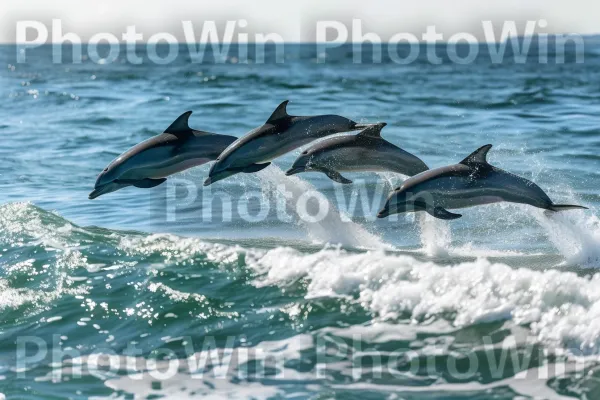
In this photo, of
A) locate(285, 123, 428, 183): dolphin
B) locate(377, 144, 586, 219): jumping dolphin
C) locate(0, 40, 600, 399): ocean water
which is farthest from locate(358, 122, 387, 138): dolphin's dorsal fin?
locate(0, 40, 600, 399): ocean water

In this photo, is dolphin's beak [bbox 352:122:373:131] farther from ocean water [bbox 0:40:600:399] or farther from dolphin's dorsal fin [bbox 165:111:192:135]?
dolphin's dorsal fin [bbox 165:111:192:135]

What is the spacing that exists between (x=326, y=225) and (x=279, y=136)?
9.89 feet

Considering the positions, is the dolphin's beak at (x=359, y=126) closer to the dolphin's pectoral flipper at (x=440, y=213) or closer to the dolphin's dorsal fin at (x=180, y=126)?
the dolphin's pectoral flipper at (x=440, y=213)

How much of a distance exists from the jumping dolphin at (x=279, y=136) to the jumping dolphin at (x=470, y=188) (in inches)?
45.3

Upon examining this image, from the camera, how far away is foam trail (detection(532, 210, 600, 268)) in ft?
38.2

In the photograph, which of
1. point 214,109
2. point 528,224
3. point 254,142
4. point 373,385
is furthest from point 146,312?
point 214,109

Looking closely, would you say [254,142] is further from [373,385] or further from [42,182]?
[42,182]

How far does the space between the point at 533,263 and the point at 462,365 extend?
3.47 m

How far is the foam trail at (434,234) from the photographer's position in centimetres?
1253

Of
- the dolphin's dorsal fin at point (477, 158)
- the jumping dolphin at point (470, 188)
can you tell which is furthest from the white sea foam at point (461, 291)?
the dolphin's dorsal fin at point (477, 158)

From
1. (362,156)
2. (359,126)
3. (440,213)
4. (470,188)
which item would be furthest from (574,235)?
(359,126)

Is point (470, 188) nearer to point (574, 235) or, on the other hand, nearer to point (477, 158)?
point (477, 158)

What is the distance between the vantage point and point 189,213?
15789 mm

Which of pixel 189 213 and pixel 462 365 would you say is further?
pixel 189 213
